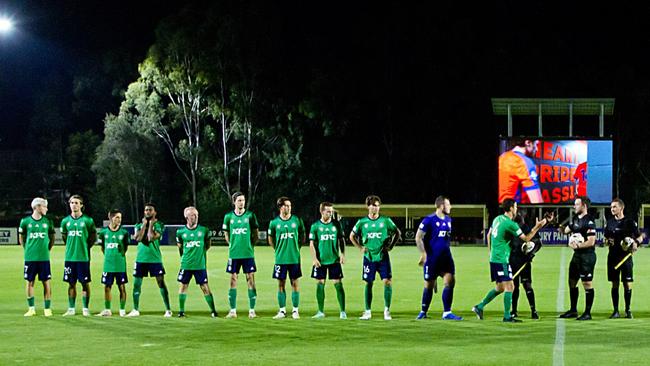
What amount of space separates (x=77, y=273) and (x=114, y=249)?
74 centimetres

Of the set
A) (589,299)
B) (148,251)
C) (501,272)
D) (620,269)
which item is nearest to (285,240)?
(148,251)

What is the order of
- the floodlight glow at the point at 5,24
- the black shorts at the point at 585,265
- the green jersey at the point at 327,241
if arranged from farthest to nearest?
the floodlight glow at the point at 5,24 < the green jersey at the point at 327,241 < the black shorts at the point at 585,265

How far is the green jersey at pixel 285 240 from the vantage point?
15844mm

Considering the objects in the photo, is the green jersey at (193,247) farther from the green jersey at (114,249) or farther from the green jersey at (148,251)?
the green jersey at (114,249)

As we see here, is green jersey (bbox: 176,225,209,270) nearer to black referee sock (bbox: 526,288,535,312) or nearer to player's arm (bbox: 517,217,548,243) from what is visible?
player's arm (bbox: 517,217,548,243)

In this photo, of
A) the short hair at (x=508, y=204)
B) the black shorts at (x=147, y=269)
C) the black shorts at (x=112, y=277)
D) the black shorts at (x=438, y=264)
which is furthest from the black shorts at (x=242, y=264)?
the short hair at (x=508, y=204)

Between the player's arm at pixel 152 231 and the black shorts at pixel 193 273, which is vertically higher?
the player's arm at pixel 152 231

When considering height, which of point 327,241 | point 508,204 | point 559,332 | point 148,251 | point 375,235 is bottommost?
point 559,332

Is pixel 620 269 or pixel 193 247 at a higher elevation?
pixel 193 247

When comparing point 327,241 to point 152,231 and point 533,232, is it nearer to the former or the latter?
point 152,231

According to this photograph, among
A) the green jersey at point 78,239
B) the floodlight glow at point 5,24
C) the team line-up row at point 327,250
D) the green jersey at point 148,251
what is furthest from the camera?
the floodlight glow at point 5,24

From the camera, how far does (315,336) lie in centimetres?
1345

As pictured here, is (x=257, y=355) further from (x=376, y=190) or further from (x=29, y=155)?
(x=29, y=155)

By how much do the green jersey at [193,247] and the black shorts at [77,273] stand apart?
5.57 feet
